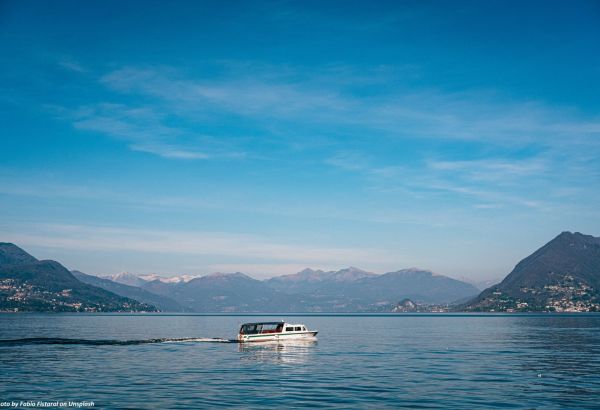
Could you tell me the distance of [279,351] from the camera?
341 ft

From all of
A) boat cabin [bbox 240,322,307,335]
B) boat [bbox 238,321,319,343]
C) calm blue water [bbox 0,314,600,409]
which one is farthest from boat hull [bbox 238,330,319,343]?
calm blue water [bbox 0,314,600,409]

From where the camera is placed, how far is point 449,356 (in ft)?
285

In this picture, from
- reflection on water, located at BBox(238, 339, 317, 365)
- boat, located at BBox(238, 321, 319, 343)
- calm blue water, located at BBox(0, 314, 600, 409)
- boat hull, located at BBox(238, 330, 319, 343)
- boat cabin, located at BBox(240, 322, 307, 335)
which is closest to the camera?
calm blue water, located at BBox(0, 314, 600, 409)

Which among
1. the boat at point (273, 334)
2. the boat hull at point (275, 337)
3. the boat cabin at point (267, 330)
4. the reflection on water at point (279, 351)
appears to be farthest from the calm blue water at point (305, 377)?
the boat cabin at point (267, 330)

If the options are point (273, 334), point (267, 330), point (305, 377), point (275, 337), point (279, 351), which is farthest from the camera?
point (267, 330)

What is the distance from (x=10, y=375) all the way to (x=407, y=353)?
59.9 m

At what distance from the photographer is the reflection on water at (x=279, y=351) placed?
86.8 metres

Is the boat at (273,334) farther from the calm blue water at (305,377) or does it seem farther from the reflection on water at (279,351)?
the calm blue water at (305,377)

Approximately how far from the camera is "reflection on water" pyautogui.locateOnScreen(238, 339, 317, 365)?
86.8m

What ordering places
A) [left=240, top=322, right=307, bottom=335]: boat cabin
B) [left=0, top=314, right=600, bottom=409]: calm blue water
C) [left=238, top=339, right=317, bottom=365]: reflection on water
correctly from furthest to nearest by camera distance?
[left=240, top=322, right=307, bottom=335]: boat cabin
[left=238, top=339, right=317, bottom=365]: reflection on water
[left=0, top=314, right=600, bottom=409]: calm blue water

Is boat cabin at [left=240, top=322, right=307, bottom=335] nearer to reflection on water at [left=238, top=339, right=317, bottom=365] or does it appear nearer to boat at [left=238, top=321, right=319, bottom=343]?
boat at [left=238, top=321, right=319, bottom=343]

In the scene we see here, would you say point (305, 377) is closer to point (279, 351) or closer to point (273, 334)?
point (279, 351)

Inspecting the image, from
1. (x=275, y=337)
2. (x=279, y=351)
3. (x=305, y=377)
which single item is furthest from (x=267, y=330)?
(x=305, y=377)

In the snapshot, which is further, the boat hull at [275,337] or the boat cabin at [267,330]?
the boat cabin at [267,330]
